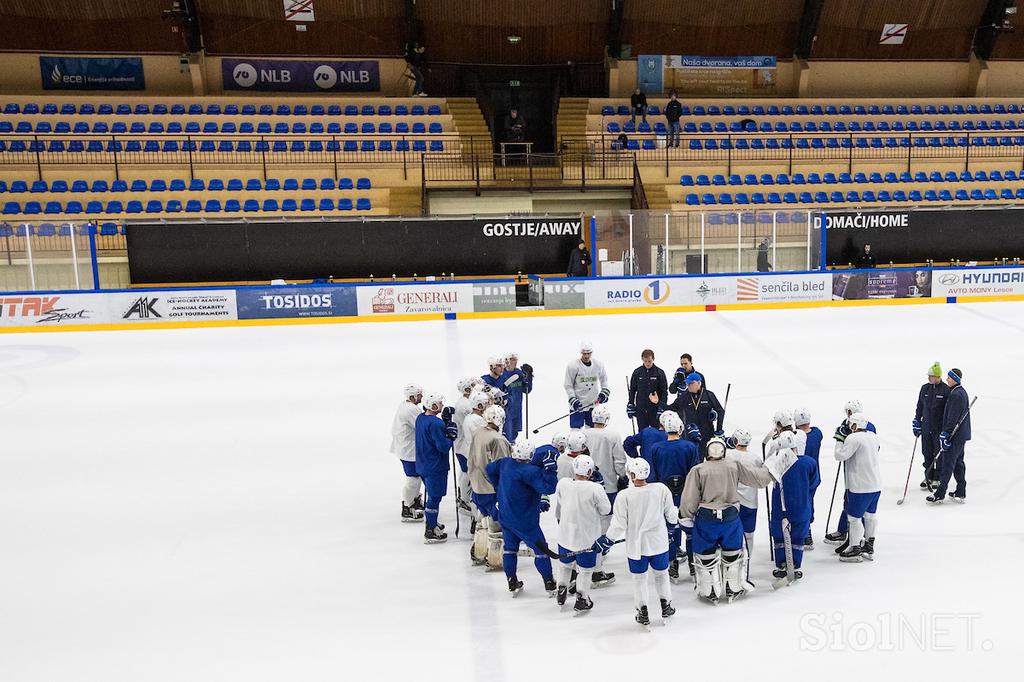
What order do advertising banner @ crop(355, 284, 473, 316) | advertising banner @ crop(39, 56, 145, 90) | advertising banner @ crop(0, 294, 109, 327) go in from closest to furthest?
advertising banner @ crop(0, 294, 109, 327) → advertising banner @ crop(355, 284, 473, 316) → advertising banner @ crop(39, 56, 145, 90)

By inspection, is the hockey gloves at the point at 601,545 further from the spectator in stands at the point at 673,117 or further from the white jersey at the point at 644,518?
the spectator in stands at the point at 673,117

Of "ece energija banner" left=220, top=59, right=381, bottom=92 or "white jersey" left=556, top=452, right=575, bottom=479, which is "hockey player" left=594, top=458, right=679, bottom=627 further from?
"ece energija banner" left=220, top=59, right=381, bottom=92

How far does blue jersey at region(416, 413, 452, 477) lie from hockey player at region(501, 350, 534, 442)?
195 cm

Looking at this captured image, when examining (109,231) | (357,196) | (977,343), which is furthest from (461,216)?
(977,343)

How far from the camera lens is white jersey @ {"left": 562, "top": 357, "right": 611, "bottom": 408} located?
10.4 metres

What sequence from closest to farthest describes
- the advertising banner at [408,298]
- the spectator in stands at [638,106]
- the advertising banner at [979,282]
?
the advertising banner at [408,298] → the advertising banner at [979,282] → the spectator in stands at [638,106]

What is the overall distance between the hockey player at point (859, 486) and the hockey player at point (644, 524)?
188 centimetres

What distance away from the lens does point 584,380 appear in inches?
409

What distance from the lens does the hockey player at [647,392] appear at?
9852 mm

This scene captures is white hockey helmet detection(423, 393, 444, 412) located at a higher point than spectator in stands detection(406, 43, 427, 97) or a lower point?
lower

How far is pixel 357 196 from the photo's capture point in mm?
25250

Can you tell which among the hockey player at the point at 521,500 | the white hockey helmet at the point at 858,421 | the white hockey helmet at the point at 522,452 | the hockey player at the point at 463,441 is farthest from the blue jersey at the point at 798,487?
the hockey player at the point at 463,441

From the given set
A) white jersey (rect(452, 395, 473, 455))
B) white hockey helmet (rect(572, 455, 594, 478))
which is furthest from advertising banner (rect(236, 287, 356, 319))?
white hockey helmet (rect(572, 455, 594, 478))

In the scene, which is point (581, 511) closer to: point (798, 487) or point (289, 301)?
point (798, 487)
